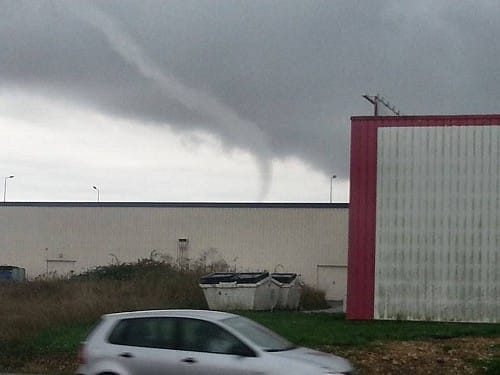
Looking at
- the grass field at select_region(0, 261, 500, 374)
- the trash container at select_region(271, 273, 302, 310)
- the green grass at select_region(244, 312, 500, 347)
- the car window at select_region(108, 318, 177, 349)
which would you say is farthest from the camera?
the trash container at select_region(271, 273, 302, 310)

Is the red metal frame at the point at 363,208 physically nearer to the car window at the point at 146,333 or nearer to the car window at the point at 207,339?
the car window at the point at 146,333

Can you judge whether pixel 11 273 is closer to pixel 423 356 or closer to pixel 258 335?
pixel 423 356

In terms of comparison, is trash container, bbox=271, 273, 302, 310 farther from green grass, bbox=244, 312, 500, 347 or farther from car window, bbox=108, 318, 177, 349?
car window, bbox=108, 318, 177, 349

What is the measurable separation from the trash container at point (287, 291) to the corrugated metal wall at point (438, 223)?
904 centimetres

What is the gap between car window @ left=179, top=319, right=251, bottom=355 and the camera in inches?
488

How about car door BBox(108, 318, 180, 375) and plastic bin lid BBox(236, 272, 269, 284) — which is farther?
plastic bin lid BBox(236, 272, 269, 284)

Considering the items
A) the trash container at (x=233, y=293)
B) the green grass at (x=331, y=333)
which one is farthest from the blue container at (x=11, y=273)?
the green grass at (x=331, y=333)

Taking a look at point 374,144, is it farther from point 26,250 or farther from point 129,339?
point 26,250

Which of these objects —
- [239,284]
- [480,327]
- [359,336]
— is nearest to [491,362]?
[359,336]

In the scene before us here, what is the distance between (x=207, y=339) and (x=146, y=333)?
3.25 ft

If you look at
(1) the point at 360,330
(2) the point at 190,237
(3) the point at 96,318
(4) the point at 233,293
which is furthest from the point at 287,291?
(2) the point at 190,237

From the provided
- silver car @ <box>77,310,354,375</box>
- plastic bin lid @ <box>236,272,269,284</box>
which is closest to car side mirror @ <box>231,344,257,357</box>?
silver car @ <box>77,310,354,375</box>

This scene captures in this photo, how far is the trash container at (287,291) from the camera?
35.7 metres

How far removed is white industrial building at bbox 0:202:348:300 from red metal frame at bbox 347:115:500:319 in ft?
97.5
